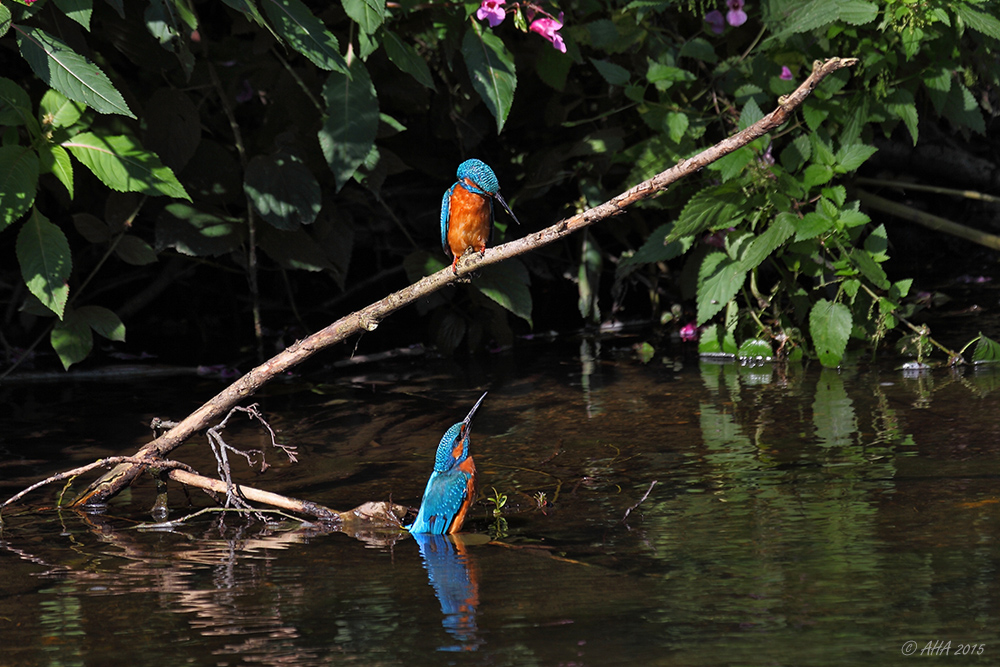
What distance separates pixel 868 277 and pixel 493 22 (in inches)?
65.0

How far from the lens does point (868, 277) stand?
3.90 meters

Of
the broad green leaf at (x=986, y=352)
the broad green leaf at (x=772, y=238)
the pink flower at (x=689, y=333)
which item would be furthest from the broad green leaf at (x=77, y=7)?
the broad green leaf at (x=986, y=352)

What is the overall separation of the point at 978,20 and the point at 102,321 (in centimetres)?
323

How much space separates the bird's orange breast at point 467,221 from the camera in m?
3.05

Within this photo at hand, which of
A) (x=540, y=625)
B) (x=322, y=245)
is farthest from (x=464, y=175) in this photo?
(x=540, y=625)

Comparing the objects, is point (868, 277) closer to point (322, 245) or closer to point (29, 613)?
point (322, 245)

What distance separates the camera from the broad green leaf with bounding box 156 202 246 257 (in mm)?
3838

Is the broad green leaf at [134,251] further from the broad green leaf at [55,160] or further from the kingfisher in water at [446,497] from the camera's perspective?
the kingfisher in water at [446,497]

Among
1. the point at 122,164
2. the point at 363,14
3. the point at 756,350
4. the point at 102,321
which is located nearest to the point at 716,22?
the point at 756,350

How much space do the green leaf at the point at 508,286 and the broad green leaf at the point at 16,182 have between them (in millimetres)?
1608

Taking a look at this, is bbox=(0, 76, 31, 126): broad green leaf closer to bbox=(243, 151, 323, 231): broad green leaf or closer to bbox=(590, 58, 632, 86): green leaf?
bbox=(243, 151, 323, 231): broad green leaf

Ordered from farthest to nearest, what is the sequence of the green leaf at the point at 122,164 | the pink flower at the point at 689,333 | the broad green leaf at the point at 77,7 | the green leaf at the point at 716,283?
the pink flower at the point at 689,333, the green leaf at the point at 716,283, the green leaf at the point at 122,164, the broad green leaf at the point at 77,7

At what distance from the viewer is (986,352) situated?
3.98 metres

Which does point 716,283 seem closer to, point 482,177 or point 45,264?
point 482,177
